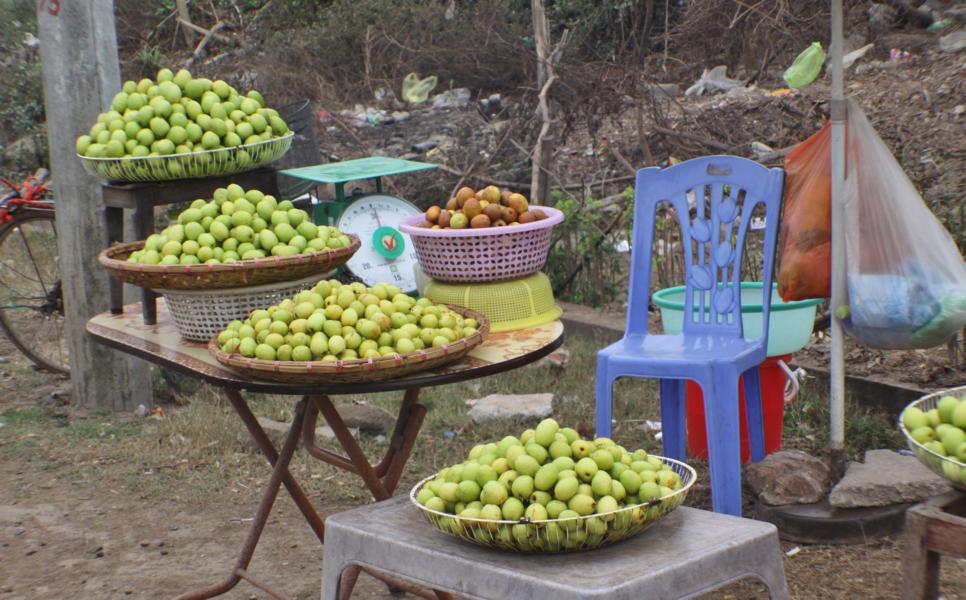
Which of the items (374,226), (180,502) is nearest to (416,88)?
(374,226)

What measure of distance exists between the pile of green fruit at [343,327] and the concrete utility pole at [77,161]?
2.93m

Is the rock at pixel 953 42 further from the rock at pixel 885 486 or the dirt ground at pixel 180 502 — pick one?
the rock at pixel 885 486

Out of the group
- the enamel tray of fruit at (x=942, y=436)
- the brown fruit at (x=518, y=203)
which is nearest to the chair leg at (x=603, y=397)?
the brown fruit at (x=518, y=203)

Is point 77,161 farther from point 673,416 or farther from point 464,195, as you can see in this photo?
point 673,416

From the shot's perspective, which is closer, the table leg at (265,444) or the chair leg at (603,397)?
the table leg at (265,444)

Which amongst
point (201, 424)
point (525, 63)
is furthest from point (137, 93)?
point (525, 63)

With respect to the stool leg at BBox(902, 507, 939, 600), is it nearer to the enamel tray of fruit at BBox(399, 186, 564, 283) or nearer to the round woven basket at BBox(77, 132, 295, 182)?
the enamel tray of fruit at BBox(399, 186, 564, 283)

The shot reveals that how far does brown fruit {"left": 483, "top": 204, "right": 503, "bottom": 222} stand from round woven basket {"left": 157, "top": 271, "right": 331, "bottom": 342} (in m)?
0.51

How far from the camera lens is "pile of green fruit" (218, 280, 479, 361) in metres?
2.71

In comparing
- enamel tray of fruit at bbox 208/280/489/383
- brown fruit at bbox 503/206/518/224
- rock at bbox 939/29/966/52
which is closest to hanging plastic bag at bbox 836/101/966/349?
brown fruit at bbox 503/206/518/224

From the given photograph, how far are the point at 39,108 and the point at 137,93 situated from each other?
30.3ft

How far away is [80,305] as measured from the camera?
5.66m

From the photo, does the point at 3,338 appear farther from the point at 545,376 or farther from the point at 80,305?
the point at 545,376

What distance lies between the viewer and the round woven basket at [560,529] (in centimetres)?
210
